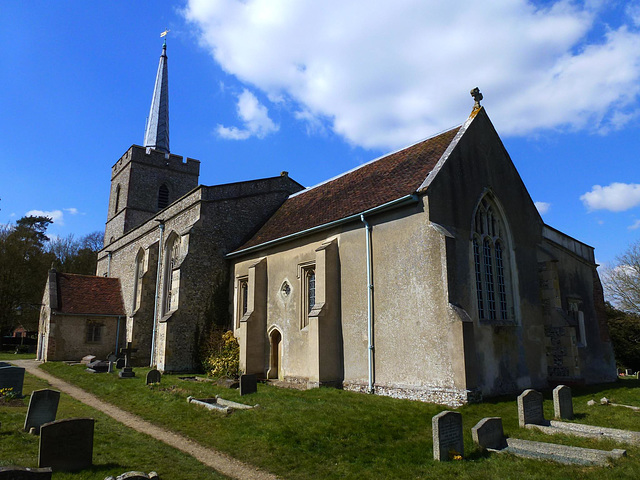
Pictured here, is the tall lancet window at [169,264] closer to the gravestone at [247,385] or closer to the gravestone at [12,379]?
the gravestone at [12,379]

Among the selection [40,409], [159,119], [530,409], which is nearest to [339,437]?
[530,409]

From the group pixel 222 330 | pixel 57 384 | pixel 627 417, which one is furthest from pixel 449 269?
pixel 57 384

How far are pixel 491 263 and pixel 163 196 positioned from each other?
106ft

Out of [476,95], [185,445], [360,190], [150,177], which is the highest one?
[150,177]

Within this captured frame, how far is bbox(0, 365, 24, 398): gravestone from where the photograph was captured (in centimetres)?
1306

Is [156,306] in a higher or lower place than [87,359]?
higher

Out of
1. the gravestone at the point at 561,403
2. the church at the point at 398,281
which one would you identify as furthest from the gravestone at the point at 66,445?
the gravestone at the point at 561,403

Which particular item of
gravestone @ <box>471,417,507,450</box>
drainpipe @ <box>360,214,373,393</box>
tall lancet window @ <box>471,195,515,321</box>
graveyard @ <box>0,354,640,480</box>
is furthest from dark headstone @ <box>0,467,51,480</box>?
tall lancet window @ <box>471,195,515,321</box>

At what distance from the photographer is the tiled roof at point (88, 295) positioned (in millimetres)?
28578

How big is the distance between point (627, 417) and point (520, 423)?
3257mm

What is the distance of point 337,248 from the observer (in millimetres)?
16156

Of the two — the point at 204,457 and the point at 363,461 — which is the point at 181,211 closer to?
the point at 204,457

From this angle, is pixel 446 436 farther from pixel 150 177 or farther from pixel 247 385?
pixel 150 177

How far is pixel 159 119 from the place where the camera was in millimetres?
42031
